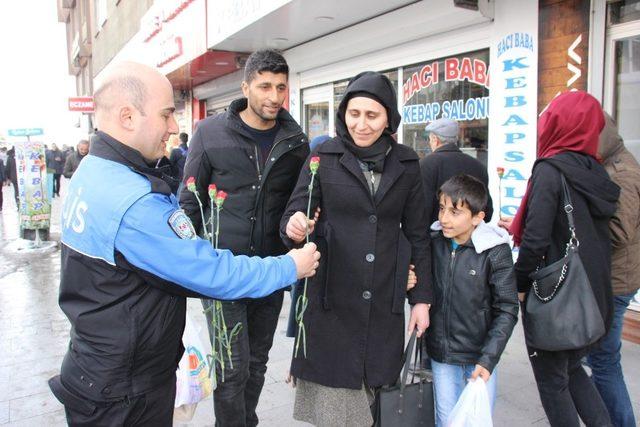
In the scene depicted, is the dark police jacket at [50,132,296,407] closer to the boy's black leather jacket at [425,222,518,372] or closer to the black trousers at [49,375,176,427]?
the black trousers at [49,375,176,427]

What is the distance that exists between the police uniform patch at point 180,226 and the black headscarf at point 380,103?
839mm

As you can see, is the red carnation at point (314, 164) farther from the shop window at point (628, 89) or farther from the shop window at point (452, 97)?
the shop window at point (452, 97)

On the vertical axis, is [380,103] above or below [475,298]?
above

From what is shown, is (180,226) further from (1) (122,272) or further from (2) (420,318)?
(2) (420,318)

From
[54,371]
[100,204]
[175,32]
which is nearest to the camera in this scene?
[100,204]

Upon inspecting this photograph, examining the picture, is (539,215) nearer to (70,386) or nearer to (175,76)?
(70,386)

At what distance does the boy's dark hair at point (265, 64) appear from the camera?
2.67 m

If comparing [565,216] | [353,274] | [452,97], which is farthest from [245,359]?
[452,97]

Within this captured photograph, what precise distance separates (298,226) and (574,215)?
1.34m

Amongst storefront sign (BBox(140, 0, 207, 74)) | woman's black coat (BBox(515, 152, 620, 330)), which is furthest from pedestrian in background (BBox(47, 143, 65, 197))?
woman's black coat (BBox(515, 152, 620, 330))

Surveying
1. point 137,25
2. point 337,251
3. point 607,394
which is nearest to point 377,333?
point 337,251

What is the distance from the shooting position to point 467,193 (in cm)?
251

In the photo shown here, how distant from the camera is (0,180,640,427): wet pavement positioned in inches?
134

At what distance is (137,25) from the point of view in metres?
16.8
